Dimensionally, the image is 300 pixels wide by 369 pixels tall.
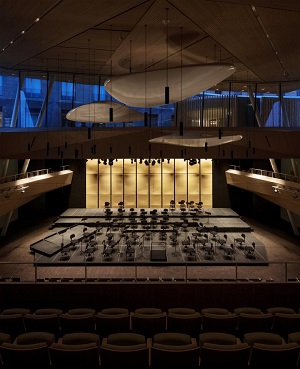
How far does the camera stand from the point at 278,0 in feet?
19.8

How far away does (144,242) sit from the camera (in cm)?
1647

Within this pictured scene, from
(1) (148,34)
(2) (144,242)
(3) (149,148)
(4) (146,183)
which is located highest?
(1) (148,34)

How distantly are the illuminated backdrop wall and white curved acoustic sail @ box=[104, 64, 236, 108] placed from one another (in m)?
17.3

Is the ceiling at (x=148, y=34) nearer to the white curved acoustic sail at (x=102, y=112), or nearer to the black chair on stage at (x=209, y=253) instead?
the white curved acoustic sail at (x=102, y=112)

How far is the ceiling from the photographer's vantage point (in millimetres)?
7777

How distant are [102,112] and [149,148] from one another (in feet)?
21.5
